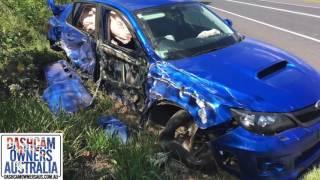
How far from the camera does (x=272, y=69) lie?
17.4 ft

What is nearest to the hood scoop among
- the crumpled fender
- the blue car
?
the blue car

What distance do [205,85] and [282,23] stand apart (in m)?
12.1

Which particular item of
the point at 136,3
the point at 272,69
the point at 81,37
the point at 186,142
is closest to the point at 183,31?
the point at 136,3

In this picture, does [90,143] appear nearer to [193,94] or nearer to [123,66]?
[193,94]

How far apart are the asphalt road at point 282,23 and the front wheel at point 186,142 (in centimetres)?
510

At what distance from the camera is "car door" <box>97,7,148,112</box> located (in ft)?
18.9

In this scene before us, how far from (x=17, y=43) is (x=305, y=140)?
4164mm

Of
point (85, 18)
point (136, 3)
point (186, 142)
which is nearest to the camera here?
point (186, 142)

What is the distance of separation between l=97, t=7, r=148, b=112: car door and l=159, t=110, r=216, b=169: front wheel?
2.36 ft

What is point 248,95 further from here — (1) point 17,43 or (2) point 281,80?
(1) point 17,43

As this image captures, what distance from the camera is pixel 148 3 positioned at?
6363 millimetres

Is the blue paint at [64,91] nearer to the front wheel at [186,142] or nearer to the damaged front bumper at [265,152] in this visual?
the front wheel at [186,142]

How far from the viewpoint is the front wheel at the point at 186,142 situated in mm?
4914

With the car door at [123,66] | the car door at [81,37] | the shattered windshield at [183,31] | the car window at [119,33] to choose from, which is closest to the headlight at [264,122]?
the shattered windshield at [183,31]
